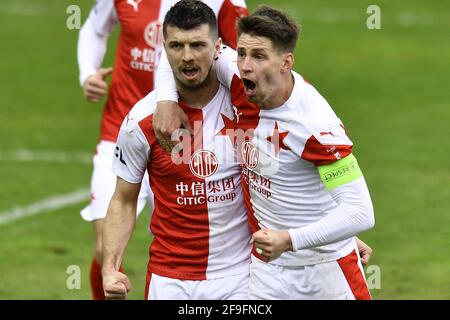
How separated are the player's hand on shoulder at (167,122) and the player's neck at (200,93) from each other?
5.3 inches

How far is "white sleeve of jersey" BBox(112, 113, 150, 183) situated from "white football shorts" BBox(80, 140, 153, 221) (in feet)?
6.12

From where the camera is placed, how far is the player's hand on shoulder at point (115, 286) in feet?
23.6

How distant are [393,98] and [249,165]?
570 inches

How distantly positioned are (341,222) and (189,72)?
138 cm

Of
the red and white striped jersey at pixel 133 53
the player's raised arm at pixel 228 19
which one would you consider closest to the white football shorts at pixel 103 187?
the red and white striped jersey at pixel 133 53

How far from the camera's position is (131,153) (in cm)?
747

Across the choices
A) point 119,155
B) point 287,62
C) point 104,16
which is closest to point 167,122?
point 119,155

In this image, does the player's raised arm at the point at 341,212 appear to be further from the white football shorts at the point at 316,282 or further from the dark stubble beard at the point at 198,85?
the dark stubble beard at the point at 198,85

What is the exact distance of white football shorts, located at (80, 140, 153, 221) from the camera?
373 inches

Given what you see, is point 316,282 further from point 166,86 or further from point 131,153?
point 166,86
